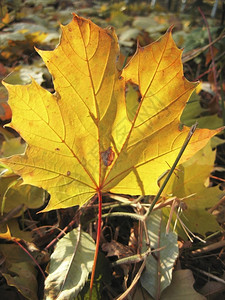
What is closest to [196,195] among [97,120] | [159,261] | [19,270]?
[159,261]

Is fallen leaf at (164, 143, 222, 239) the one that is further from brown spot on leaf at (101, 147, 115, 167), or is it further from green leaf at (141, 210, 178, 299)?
brown spot on leaf at (101, 147, 115, 167)

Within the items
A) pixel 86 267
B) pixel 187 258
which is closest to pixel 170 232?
pixel 187 258

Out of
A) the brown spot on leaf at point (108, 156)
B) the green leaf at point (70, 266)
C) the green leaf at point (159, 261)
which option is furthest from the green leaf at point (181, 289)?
the brown spot on leaf at point (108, 156)

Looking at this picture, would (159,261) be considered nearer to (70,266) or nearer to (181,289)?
(181,289)

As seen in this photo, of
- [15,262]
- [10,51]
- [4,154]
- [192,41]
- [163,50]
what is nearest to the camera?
[163,50]

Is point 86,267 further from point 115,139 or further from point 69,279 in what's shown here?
point 115,139

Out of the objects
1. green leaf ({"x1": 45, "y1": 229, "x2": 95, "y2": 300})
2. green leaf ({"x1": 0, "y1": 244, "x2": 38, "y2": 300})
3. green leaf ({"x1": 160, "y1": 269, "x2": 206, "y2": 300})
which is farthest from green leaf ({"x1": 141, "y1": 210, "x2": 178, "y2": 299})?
green leaf ({"x1": 0, "y1": 244, "x2": 38, "y2": 300})
